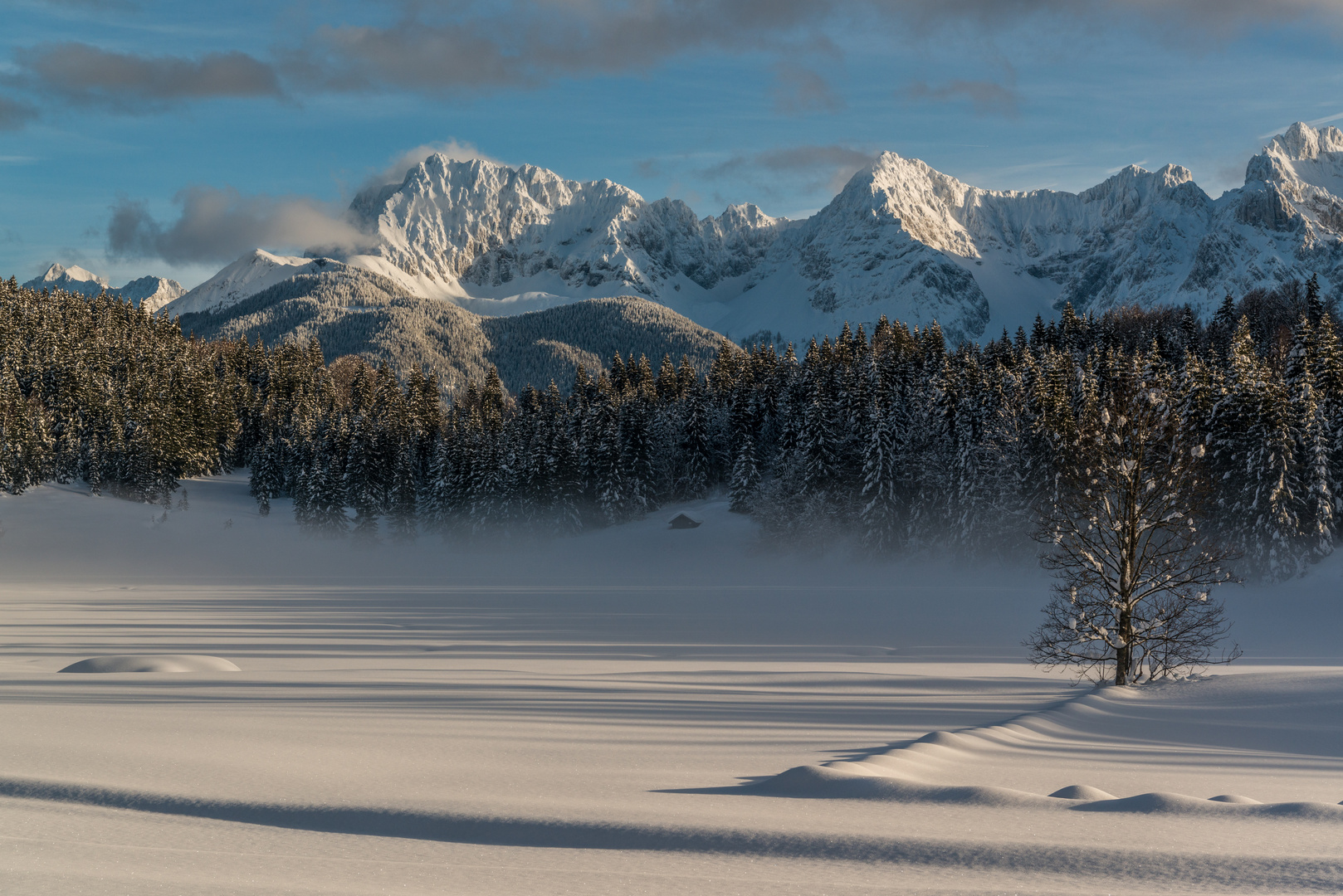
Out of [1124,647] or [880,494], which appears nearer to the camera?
[1124,647]

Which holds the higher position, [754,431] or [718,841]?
[754,431]

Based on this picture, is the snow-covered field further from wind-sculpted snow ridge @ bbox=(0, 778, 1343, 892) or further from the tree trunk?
the tree trunk

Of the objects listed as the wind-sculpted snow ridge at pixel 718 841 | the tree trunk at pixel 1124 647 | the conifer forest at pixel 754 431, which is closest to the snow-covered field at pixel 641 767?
the wind-sculpted snow ridge at pixel 718 841

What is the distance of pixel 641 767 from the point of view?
9.85 m

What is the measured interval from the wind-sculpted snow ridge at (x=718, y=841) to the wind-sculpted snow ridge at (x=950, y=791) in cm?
143

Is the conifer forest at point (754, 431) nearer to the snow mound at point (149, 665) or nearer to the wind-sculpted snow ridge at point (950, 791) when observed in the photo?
the wind-sculpted snow ridge at point (950, 791)

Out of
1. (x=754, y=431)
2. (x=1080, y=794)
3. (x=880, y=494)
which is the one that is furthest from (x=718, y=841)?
(x=754, y=431)

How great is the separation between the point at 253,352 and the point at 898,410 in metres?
102

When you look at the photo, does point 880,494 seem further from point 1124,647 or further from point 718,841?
point 718,841

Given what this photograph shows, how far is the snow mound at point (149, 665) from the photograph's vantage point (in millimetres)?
17562

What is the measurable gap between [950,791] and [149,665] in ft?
56.1

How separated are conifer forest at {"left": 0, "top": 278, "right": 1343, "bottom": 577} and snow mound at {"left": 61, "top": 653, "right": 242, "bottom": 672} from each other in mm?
36997

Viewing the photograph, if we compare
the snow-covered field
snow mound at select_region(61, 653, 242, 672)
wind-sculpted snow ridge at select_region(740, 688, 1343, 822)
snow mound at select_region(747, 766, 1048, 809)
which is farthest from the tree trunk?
snow mound at select_region(61, 653, 242, 672)

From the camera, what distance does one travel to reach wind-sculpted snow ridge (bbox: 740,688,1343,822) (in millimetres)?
7484
